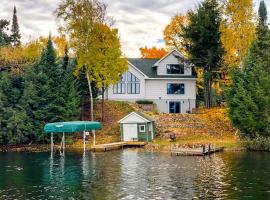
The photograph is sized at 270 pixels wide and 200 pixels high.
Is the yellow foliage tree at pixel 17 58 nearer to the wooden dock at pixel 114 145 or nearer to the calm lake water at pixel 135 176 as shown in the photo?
the wooden dock at pixel 114 145

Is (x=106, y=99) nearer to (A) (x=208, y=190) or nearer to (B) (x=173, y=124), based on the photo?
(B) (x=173, y=124)

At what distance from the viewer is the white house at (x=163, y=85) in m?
75.9

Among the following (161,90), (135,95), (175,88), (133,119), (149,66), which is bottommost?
(133,119)

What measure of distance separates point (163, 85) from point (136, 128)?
57.4 ft

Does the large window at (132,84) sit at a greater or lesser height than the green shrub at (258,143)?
greater

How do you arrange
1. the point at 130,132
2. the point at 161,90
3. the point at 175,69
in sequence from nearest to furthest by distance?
the point at 130,132 < the point at 161,90 < the point at 175,69

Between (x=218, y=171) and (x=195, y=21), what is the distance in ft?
129

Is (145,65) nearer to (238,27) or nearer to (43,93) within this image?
(238,27)

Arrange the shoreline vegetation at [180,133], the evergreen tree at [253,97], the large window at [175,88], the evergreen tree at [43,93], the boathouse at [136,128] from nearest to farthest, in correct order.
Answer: the evergreen tree at [253,97], the shoreline vegetation at [180,133], the evergreen tree at [43,93], the boathouse at [136,128], the large window at [175,88]

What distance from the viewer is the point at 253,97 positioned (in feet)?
181

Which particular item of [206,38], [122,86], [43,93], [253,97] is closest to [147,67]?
[122,86]

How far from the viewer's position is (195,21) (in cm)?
7125

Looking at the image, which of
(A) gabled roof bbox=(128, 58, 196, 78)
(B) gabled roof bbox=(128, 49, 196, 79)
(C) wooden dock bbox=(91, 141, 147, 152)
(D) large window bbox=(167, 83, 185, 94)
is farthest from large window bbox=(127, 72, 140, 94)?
(C) wooden dock bbox=(91, 141, 147, 152)

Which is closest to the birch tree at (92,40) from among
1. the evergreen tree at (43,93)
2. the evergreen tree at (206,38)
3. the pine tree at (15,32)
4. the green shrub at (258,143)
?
the evergreen tree at (43,93)
